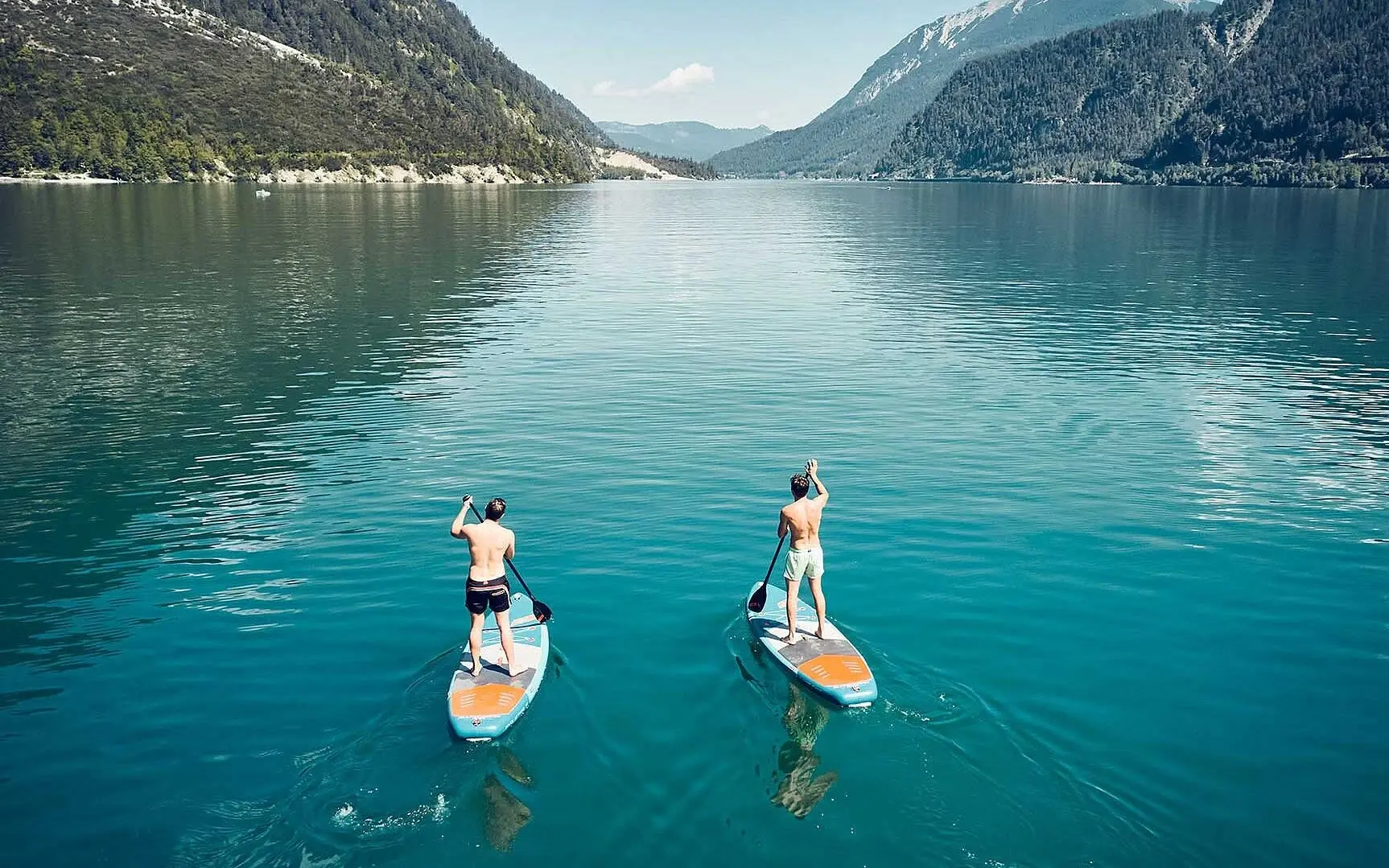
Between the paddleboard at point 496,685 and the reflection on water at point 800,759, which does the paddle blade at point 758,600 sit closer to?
the reflection on water at point 800,759

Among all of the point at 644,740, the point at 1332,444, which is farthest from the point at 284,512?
the point at 1332,444

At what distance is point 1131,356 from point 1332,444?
14439 mm

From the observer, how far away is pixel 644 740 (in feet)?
47.9

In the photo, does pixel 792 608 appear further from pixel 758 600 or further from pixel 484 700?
pixel 484 700

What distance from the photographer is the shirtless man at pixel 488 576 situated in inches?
611

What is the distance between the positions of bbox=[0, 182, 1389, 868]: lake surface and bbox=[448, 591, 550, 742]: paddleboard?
1.38ft

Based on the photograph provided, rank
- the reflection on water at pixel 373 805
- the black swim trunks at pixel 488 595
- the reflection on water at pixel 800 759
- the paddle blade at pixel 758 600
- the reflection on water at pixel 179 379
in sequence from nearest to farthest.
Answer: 1. the reflection on water at pixel 373 805
2. the reflection on water at pixel 800 759
3. the black swim trunks at pixel 488 595
4. the paddle blade at pixel 758 600
5. the reflection on water at pixel 179 379

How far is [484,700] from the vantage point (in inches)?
587

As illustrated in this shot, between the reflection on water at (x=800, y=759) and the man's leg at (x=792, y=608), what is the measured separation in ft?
3.25

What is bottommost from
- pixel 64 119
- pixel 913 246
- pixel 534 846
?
pixel 534 846

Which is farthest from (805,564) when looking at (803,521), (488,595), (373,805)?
(373,805)

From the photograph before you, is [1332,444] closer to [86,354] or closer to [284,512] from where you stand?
[284,512]

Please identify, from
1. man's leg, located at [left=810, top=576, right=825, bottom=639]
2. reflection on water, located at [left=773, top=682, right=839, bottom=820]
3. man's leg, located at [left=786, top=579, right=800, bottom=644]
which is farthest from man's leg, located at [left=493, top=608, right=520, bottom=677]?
man's leg, located at [left=810, top=576, right=825, bottom=639]

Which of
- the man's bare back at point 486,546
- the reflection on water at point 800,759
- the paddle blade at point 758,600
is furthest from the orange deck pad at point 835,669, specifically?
the man's bare back at point 486,546
